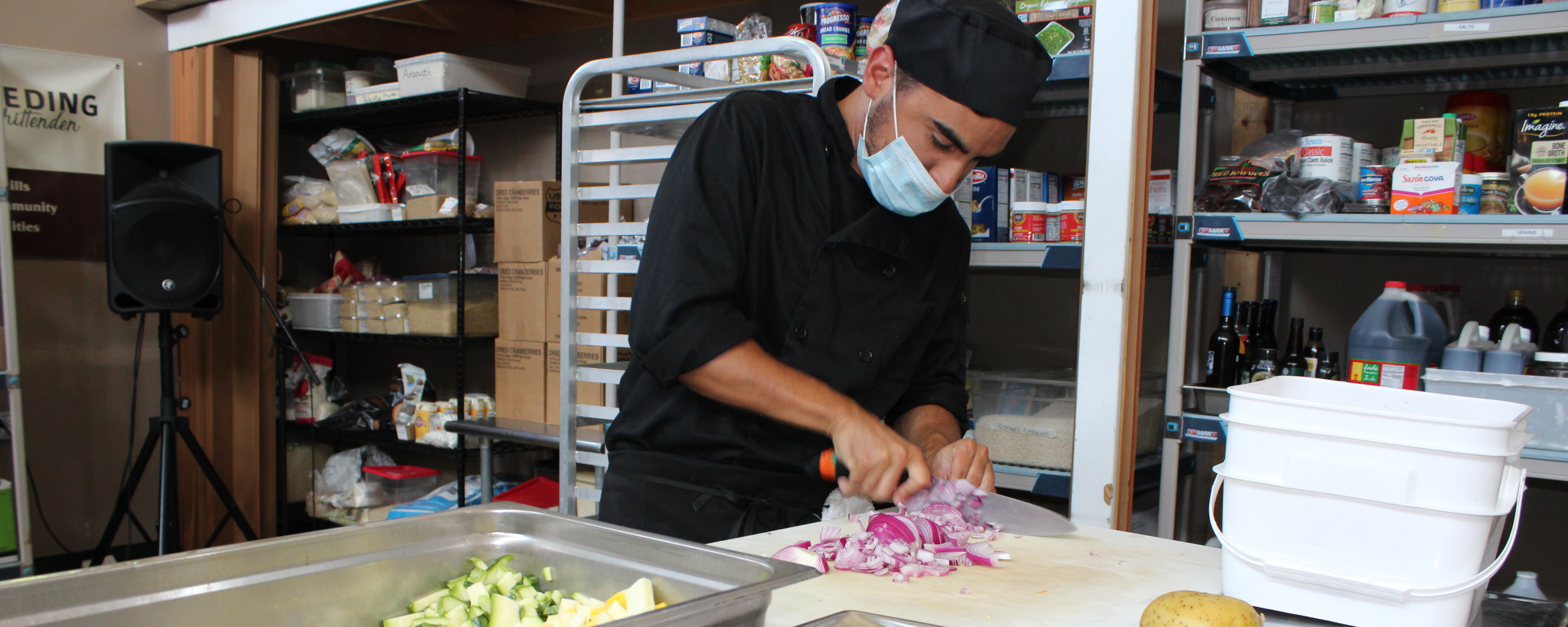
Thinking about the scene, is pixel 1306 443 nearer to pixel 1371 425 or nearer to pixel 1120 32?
pixel 1371 425

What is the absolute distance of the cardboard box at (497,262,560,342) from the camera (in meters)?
3.46

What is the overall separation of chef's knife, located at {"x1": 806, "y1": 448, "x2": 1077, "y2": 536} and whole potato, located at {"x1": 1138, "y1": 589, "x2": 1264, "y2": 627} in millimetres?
429

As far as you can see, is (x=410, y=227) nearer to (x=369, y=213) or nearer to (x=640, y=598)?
(x=369, y=213)

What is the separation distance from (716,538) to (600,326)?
1.77 metres

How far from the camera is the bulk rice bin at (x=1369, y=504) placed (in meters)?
0.96

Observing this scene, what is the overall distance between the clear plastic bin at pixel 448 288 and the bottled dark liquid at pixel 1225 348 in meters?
2.65

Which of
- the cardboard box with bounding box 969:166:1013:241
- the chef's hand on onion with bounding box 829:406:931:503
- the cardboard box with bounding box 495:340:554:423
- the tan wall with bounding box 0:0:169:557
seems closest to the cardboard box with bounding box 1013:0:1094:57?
the cardboard box with bounding box 969:166:1013:241

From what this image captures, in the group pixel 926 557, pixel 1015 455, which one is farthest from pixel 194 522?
pixel 926 557

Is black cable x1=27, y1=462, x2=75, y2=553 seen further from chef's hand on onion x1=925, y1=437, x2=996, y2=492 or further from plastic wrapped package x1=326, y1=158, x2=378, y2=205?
chef's hand on onion x1=925, y1=437, x2=996, y2=492

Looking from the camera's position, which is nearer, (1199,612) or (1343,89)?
(1199,612)

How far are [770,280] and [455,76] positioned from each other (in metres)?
2.60

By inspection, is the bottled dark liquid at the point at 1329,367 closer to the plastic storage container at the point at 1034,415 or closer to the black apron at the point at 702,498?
the plastic storage container at the point at 1034,415

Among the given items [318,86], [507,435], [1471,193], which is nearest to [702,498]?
[1471,193]

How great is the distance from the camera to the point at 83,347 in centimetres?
416
